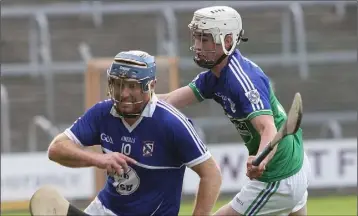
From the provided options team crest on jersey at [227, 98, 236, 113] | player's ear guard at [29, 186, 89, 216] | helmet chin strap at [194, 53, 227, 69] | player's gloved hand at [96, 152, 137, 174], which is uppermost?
helmet chin strap at [194, 53, 227, 69]

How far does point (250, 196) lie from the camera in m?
6.46

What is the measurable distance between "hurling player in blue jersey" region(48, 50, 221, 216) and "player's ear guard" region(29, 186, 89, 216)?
25 centimetres

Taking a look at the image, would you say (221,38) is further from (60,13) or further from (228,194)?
(60,13)

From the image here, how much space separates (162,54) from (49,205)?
29.0 feet

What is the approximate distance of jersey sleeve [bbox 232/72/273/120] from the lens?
5.85m

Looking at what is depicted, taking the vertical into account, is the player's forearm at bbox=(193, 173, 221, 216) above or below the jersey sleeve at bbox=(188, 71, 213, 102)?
below

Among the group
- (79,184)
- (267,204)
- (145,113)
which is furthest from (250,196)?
(79,184)

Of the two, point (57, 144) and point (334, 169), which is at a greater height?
point (57, 144)

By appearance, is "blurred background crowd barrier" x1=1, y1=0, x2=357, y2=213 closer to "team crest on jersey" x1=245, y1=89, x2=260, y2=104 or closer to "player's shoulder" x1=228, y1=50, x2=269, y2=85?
"player's shoulder" x1=228, y1=50, x2=269, y2=85

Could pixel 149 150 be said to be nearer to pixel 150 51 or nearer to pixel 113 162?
pixel 113 162

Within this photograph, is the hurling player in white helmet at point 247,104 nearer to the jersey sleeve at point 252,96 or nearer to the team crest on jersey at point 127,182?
the jersey sleeve at point 252,96

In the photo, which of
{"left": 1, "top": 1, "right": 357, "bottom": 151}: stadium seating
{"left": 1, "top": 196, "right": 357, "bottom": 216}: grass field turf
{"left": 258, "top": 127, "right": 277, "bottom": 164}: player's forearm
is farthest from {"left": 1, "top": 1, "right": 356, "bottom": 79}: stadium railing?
{"left": 258, "top": 127, "right": 277, "bottom": 164}: player's forearm

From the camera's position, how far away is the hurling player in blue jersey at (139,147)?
202 inches

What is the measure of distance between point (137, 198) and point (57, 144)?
1.63ft
